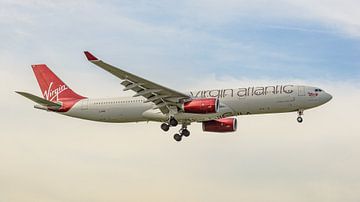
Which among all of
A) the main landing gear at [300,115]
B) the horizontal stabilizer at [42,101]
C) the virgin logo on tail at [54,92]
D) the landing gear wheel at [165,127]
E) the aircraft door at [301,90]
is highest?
the virgin logo on tail at [54,92]

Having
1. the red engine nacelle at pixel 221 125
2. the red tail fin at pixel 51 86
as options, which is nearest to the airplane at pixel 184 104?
the red engine nacelle at pixel 221 125

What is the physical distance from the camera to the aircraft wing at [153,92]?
198ft

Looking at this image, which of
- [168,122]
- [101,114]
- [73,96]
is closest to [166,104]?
[168,122]

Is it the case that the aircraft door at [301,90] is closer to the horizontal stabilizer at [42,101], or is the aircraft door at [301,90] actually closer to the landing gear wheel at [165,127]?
the landing gear wheel at [165,127]

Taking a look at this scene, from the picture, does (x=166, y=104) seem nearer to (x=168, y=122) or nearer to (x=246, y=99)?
(x=168, y=122)

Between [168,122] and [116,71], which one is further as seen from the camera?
[168,122]

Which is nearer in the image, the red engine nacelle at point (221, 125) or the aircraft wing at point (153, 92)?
the aircraft wing at point (153, 92)

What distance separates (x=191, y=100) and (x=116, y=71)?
7.37 metres

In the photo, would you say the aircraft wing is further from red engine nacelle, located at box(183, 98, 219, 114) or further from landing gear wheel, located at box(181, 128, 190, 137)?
landing gear wheel, located at box(181, 128, 190, 137)

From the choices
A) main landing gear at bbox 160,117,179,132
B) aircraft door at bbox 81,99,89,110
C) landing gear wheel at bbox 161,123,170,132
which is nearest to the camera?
main landing gear at bbox 160,117,179,132

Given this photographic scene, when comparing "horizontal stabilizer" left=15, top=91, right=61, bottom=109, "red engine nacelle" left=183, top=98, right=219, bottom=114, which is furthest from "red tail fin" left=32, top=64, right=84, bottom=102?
"red engine nacelle" left=183, top=98, right=219, bottom=114

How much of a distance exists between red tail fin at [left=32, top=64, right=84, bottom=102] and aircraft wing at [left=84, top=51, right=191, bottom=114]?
9.13 m

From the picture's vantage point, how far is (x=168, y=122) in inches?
2549

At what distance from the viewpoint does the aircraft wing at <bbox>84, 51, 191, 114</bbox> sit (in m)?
60.3
